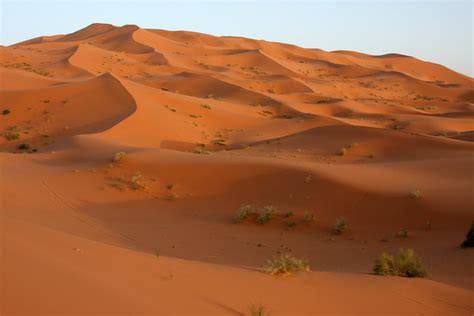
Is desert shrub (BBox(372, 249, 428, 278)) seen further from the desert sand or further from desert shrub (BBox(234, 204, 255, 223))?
desert shrub (BBox(234, 204, 255, 223))

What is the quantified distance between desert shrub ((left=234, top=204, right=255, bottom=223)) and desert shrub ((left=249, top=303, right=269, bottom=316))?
619 centimetres

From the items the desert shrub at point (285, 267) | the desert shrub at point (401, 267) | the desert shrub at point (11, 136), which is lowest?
the desert shrub at point (11, 136)

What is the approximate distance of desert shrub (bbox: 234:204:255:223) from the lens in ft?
36.4

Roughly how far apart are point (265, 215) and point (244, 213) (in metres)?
0.46

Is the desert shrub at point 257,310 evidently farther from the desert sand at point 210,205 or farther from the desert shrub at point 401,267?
the desert shrub at point 401,267

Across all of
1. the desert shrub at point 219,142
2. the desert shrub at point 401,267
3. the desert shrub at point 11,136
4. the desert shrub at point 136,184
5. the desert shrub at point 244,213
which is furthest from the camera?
the desert shrub at point 219,142

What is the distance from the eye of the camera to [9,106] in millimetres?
26250

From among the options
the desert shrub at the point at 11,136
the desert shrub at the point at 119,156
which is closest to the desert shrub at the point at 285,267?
the desert shrub at the point at 119,156

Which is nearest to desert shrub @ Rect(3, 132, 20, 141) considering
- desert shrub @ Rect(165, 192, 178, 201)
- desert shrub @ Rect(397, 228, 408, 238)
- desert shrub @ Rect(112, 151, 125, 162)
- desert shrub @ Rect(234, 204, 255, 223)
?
desert shrub @ Rect(112, 151, 125, 162)

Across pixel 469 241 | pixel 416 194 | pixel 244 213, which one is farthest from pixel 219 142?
pixel 469 241

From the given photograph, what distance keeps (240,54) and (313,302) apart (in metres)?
57.7

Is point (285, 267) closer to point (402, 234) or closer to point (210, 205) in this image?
point (402, 234)

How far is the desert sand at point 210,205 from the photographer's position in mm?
4906

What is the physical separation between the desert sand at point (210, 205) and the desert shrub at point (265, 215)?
15 cm
